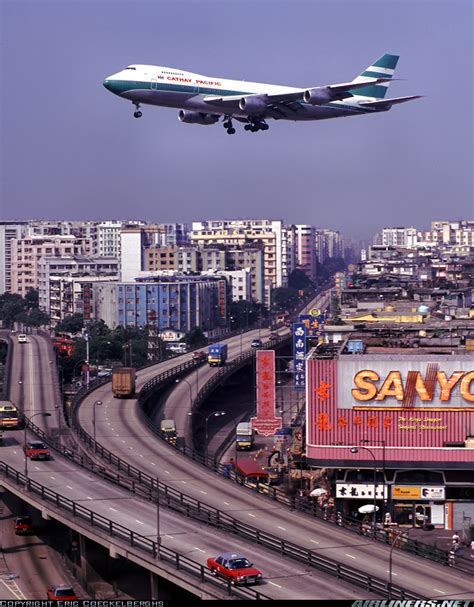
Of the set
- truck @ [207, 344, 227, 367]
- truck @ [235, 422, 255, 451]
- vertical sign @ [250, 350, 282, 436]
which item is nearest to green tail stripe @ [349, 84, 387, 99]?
vertical sign @ [250, 350, 282, 436]

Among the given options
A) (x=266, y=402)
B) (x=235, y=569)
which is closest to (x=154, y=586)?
(x=235, y=569)

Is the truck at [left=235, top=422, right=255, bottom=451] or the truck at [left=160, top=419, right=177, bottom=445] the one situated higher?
the truck at [left=160, top=419, right=177, bottom=445]

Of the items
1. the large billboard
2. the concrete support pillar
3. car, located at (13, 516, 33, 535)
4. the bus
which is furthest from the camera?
the bus

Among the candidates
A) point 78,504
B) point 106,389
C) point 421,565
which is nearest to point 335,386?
point 78,504

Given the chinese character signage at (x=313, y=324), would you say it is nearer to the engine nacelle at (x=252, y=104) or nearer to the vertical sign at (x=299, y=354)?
the vertical sign at (x=299, y=354)

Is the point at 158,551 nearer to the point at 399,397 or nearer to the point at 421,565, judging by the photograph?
the point at 421,565

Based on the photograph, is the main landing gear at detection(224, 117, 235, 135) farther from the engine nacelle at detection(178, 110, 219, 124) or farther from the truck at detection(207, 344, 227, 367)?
the truck at detection(207, 344, 227, 367)

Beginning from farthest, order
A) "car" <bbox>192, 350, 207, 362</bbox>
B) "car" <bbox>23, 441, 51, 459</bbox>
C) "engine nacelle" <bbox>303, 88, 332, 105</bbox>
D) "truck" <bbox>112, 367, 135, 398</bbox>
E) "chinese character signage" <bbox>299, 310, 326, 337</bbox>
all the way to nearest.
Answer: "car" <bbox>192, 350, 207, 362</bbox> → "truck" <bbox>112, 367, 135, 398</bbox> → "chinese character signage" <bbox>299, 310, 326, 337</bbox> → "engine nacelle" <bbox>303, 88, 332, 105</bbox> → "car" <bbox>23, 441, 51, 459</bbox>

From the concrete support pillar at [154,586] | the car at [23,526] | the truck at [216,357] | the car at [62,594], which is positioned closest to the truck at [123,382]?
the truck at [216,357]
